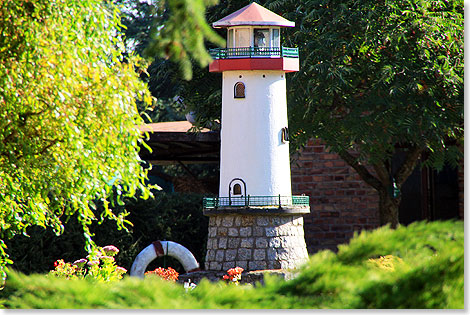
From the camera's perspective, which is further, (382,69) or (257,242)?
(382,69)

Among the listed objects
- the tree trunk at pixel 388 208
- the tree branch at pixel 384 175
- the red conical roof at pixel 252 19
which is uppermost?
the red conical roof at pixel 252 19

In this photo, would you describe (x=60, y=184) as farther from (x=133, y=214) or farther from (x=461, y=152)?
(x=461, y=152)

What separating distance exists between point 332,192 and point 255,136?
5.70m

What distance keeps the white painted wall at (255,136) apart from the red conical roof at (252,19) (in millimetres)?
751

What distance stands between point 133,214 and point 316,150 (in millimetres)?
4603

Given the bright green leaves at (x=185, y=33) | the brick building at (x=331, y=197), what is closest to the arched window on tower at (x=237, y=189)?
the brick building at (x=331, y=197)

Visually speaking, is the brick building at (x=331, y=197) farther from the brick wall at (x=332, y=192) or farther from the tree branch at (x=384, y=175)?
the tree branch at (x=384, y=175)

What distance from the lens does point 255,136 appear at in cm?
1163

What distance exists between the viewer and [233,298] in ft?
13.8

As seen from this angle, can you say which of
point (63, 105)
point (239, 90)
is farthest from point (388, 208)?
point (63, 105)

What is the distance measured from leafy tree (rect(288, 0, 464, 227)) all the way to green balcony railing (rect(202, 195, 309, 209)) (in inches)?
76.6

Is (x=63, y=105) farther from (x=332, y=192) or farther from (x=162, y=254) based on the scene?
(x=332, y=192)

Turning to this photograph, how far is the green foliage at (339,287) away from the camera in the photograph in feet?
13.3

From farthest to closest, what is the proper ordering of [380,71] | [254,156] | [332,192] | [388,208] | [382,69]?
[332,192], [388,208], [380,71], [382,69], [254,156]
